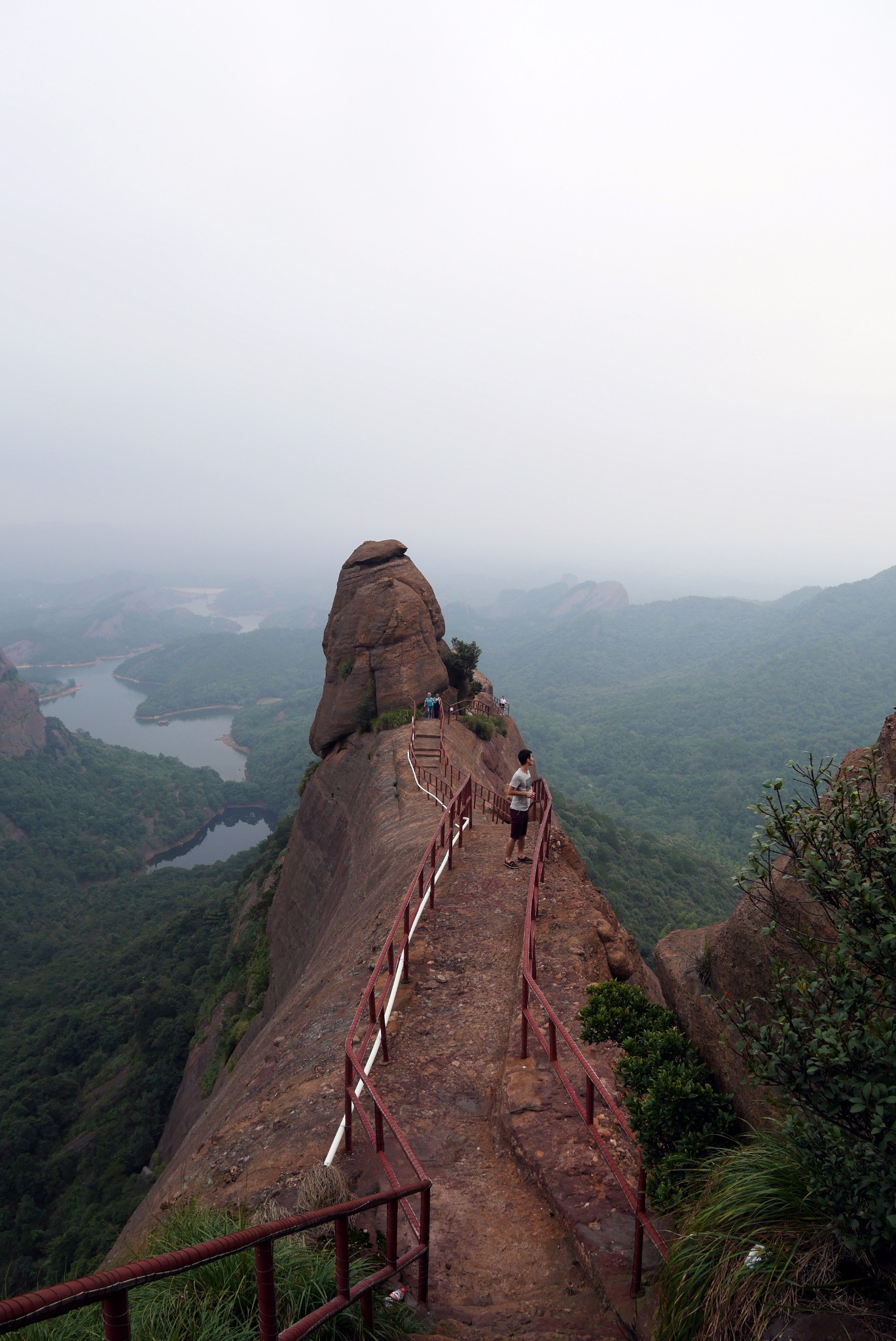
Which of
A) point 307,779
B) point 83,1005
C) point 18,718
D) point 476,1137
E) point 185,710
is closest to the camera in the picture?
point 476,1137

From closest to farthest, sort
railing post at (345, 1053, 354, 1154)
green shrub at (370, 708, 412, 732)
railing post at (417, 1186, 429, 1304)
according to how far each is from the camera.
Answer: railing post at (417, 1186, 429, 1304), railing post at (345, 1053, 354, 1154), green shrub at (370, 708, 412, 732)

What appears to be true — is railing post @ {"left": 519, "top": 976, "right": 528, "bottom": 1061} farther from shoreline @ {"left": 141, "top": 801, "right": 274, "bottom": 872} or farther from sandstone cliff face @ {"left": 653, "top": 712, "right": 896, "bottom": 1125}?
shoreline @ {"left": 141, "top": 801, "right": 274, "bottom": 872}

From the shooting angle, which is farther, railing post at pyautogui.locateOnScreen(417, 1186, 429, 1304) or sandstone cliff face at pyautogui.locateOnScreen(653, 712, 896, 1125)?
railing post at pyautogui.locateOnScreen(417, 1186, 429, 1304)

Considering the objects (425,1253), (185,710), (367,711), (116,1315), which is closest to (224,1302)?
(425,1253)

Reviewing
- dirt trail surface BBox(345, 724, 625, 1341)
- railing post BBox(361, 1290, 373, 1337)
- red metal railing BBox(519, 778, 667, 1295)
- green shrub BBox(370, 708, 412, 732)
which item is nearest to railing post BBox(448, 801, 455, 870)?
dirt trail surface BBox(345, 724, 625, 1341)

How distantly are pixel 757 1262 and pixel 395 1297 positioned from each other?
2.37 meters

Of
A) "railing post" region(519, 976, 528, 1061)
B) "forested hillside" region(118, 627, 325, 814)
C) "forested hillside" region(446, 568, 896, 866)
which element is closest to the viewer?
"railing post" region(519, 976, 528, 1061)

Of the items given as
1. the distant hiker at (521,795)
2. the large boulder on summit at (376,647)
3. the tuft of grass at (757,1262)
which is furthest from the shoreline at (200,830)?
the tuft of grass at (757,1262)

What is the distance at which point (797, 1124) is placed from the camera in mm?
3064

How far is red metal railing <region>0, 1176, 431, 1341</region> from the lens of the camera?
187 cm

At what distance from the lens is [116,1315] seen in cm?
212

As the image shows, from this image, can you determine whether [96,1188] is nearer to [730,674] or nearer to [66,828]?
[66,828]

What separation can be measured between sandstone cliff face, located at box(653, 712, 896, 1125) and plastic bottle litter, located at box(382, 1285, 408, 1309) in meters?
2.49

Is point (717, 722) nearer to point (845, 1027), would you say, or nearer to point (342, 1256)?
point (845, 1027)
